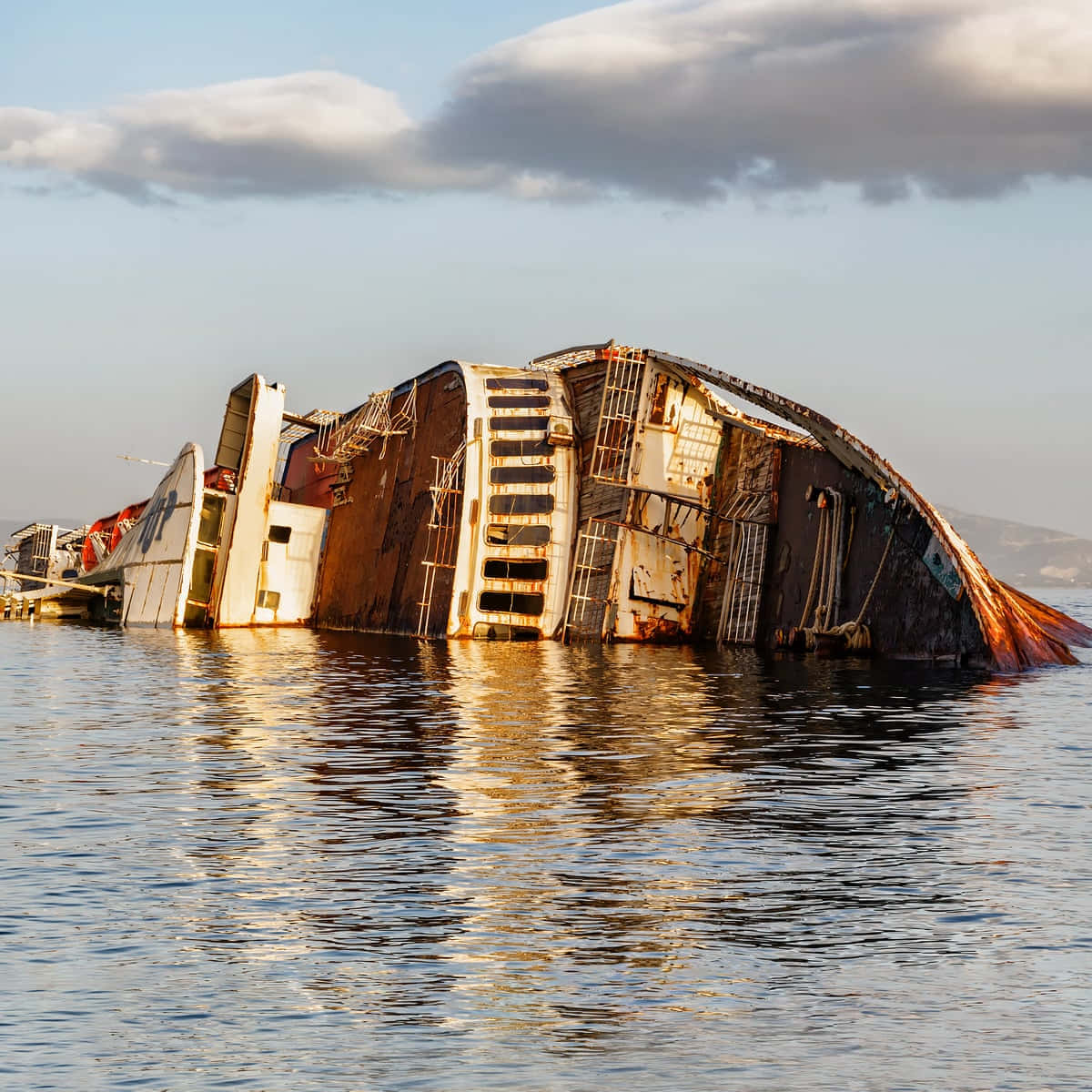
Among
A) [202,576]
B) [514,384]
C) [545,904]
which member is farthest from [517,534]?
[545,904]

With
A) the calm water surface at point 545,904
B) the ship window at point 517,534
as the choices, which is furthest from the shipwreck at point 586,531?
the calm water surface at point 545,904

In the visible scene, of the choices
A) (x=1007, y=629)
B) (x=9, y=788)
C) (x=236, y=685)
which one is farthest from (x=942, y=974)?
(x=1007, y=629)

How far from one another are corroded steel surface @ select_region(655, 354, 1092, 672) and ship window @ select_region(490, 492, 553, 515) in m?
5.86

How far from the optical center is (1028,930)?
475 inches

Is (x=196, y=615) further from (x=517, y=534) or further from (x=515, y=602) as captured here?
(x=517, y=534)

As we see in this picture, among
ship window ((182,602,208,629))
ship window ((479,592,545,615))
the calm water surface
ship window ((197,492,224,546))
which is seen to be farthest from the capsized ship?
the calm water surface

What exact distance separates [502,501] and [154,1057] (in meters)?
35.7

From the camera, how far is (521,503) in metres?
44.7

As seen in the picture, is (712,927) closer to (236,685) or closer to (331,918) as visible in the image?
(331,918)

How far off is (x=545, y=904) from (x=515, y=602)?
32806 mm

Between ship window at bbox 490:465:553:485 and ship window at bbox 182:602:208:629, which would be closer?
ship window at bbox 490:465:553:485

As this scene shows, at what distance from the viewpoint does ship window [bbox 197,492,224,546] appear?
171 feet

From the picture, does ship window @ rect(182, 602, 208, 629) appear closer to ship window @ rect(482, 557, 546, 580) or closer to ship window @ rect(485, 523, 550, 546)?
ship window @ rect(482, 557, 546, 580)

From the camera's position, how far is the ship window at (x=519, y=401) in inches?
1804
